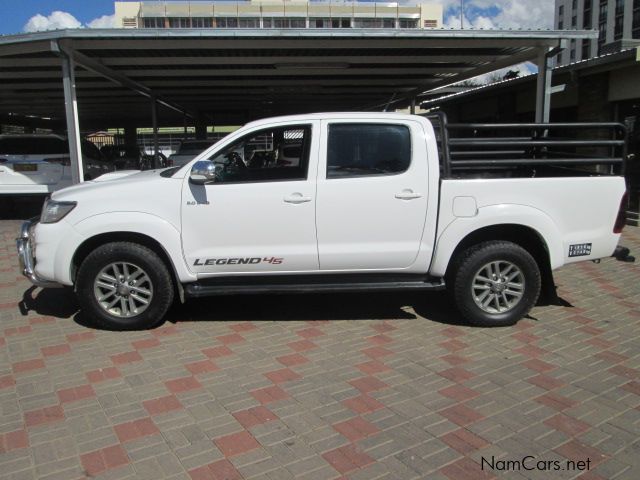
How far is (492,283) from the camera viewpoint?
196 inches

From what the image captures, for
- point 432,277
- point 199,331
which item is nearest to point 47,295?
point 199,331

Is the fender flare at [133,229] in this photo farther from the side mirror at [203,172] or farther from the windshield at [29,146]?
the windshield at [29,146]

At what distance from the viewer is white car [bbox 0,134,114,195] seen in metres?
11.2

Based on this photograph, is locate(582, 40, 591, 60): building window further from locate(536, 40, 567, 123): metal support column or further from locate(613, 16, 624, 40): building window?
locate(536, 40, 567, 123): metal support column

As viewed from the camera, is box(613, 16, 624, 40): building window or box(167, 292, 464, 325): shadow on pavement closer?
box(167, 292, 464, 325): shadow on pavement

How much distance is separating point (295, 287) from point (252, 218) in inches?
28.0

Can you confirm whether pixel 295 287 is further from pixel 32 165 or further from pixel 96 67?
pixel 32 165

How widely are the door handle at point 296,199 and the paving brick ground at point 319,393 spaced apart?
1180 mm

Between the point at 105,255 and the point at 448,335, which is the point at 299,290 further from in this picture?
the point at 105,255

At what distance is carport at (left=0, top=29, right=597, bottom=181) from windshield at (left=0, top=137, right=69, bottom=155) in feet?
3.17

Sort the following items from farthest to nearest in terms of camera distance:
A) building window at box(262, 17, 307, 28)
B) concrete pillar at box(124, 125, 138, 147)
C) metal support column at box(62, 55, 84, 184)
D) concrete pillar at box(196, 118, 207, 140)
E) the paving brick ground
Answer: building window at box(262, 17, 307, 28) → concrete pillar at box(124, 125, 138, 147) → concrete pillar at box(196, 118, 207, 140) → metal support column at box(62, 55, 84, 184) → the paving brick ground

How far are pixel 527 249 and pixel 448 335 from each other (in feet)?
3.82

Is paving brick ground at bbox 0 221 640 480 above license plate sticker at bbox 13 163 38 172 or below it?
below

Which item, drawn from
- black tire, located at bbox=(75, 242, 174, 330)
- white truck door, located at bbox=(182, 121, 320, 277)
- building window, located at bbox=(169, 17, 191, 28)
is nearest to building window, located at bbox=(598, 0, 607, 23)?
building window, located at bbox=(169, 17, 191, 28)
